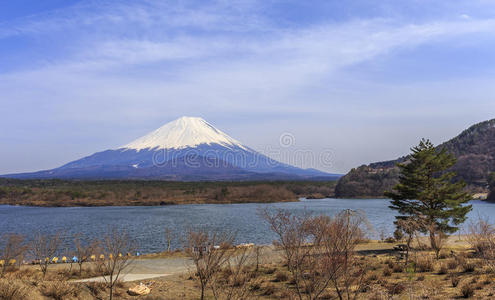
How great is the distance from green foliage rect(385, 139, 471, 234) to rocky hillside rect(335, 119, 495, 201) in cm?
7373

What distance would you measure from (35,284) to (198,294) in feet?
17.3

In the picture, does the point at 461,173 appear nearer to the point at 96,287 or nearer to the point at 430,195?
the point at 430,195

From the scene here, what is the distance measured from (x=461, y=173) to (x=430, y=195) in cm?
10950

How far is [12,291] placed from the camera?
1077 cm

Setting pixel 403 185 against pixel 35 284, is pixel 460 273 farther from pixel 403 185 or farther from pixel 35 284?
pixel 35 284

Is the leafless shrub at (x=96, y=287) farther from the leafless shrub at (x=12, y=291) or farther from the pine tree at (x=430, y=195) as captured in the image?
the pine tree at (x=430, y=195)

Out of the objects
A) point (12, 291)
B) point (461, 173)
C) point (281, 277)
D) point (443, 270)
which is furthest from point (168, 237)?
point (461, 173)

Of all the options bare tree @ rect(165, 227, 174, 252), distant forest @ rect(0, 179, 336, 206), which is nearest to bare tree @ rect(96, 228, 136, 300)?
bare tree @ rect(165, 227, 174, 252)

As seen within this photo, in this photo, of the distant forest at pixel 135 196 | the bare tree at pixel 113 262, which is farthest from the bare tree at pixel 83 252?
the distant forest at pixel 135 196

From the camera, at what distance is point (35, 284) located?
41.9 ft

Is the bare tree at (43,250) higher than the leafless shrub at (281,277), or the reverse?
the bare tree at (43,250)

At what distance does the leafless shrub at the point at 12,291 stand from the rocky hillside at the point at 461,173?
309 ft

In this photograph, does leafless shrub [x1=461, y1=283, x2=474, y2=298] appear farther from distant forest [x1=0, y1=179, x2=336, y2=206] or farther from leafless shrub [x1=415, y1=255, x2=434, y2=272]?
distant forest [x1=0, y1=179, x2=336, y2=206]

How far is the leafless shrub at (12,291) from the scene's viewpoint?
1062 centimetres
